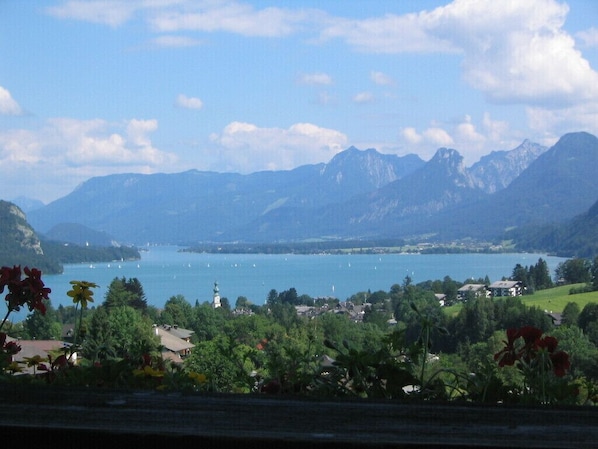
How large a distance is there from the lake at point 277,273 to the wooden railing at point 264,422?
40740 mm

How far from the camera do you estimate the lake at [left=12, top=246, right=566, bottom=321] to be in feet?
193

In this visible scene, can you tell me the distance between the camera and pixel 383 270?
8569 centimetres

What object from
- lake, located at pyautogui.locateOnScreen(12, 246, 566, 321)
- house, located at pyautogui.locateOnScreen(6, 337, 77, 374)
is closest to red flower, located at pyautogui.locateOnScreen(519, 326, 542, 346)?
house, located at pyautogui.locateOnScreen(6, 337, 77, 374)

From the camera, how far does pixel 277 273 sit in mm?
85562

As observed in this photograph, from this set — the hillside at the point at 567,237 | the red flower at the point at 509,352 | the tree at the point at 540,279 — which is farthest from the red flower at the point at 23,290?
the hillside at the point at 567,237

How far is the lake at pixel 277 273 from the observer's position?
58.9 meters

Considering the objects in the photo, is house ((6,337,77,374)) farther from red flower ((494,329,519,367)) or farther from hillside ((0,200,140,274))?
hillside ((0,200,140,274))

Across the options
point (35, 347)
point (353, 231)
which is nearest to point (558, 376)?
point (35, 347)

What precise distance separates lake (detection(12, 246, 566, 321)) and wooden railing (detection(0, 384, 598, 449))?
40740 mm

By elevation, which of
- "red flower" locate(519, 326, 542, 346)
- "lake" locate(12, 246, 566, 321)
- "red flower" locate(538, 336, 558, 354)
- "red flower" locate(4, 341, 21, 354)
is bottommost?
"lake" locate(12, 246, 566, 321)

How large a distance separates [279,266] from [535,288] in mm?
60616

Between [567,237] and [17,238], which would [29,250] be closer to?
[17,238]

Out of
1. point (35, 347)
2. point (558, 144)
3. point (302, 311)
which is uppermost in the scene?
point (558, 144)

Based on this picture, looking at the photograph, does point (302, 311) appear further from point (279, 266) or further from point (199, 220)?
point (199, 220)
